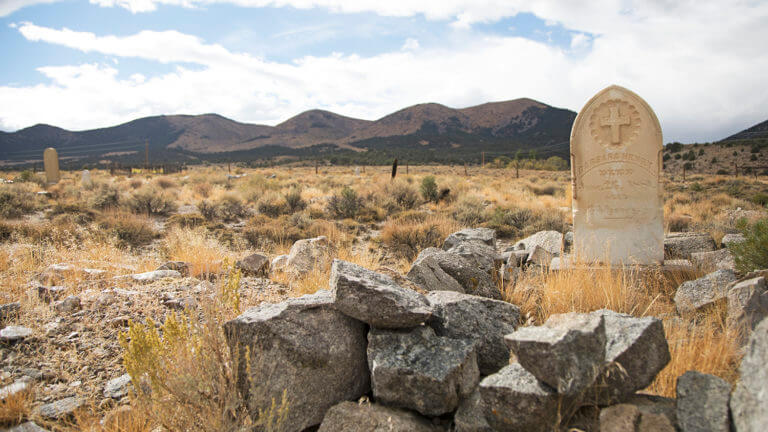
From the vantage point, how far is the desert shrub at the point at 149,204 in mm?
12980

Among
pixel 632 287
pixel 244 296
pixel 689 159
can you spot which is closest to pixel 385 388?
pixel 244 296

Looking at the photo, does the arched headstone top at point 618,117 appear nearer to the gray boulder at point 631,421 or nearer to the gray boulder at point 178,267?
the gray boulder at point 631,421

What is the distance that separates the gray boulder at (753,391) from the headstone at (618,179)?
3547mm

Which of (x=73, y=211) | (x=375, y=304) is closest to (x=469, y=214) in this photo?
(x=375, y=304)

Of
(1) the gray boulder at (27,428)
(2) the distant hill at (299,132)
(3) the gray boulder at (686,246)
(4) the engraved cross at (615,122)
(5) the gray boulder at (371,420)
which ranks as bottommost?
(1) the gray boulder at (27,428)

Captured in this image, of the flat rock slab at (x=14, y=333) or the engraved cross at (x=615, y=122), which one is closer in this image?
the flat rock slab at (x=14, y=333)

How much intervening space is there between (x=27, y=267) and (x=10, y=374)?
3.40m

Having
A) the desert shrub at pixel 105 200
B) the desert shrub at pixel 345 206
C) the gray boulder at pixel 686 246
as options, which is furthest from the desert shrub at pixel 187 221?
the gray boulder at pixel 686 246

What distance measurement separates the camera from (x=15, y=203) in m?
11.9

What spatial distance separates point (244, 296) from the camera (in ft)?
15.6

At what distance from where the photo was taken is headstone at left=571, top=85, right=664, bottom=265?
5.48 meters

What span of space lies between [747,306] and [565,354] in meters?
2.31

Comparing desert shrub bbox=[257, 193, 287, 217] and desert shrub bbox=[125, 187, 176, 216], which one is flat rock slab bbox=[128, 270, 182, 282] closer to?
desert shrub bbox=[257, 193, 287, 217]

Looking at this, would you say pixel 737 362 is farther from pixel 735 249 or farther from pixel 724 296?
pixel 735 249
